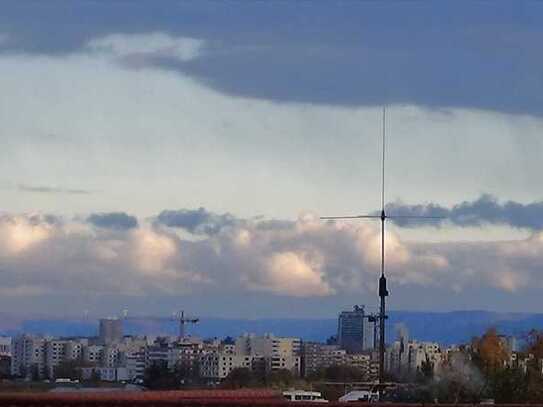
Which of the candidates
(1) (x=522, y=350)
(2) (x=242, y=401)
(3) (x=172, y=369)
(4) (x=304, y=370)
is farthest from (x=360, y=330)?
(2) (x=242, y=401)

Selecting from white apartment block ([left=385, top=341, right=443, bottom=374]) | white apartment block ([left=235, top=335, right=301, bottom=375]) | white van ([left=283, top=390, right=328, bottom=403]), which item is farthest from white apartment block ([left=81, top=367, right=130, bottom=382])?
white van ([left=283, top=390, right=328, bottom=403])

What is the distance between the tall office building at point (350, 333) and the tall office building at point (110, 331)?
19.1 m

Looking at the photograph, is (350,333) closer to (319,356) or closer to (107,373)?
(319,356)

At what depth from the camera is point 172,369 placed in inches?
3915

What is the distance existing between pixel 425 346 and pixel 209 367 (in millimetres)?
13425

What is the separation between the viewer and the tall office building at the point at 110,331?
12207cm

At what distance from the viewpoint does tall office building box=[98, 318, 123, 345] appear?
401 ft

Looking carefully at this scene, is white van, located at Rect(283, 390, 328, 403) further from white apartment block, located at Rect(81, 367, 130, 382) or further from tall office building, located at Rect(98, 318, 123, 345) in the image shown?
tall office building, located at Rect(98, 318, 123, 345)

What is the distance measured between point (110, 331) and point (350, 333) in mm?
23479

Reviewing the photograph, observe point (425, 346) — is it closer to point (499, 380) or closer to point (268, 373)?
point (268, 373)

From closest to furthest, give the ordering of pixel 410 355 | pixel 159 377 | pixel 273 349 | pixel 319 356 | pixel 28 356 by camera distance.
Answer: pixel 159 377, pixel 410 355, pixel 28 356, pixel 319 356, pixel 273 349

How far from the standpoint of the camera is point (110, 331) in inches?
4867

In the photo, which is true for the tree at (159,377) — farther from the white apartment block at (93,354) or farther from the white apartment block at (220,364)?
the white apartment block at (93,354)

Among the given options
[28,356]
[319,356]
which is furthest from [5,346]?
[319,356]
